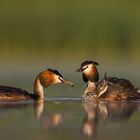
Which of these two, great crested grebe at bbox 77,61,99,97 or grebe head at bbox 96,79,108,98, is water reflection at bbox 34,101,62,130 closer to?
grebe head at bbox 96,79,108,98

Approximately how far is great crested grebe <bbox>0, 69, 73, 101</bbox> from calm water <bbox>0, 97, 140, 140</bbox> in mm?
308

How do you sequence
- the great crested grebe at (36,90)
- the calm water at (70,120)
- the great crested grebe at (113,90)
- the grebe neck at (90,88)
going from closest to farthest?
the calm water at (70,120) → the great crested grebe at (36,90) → the great crested grebe at (113,90) → the grebe neck at (90,88)

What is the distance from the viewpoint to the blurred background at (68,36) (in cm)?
2473

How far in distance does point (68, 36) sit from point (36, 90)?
12846 mm

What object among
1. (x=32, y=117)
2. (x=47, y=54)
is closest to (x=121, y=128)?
(x=32, y=117)

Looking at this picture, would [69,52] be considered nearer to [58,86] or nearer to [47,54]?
[47,54]

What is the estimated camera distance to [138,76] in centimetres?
2138

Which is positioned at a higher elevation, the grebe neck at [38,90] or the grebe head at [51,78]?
the grebe head at [51,78]

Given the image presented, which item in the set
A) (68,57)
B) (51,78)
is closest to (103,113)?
(51,78)

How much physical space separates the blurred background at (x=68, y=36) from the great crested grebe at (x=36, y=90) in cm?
369

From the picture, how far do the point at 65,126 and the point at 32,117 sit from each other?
44.9 inches

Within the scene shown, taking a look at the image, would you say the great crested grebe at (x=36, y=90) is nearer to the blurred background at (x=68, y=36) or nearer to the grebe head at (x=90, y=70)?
the grebe head at (x=90, y=70)

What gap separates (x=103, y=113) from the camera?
15.2 meters

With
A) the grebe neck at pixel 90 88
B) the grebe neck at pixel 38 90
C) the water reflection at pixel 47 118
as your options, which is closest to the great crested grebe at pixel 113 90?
the grebe neck at pixel 90 88
